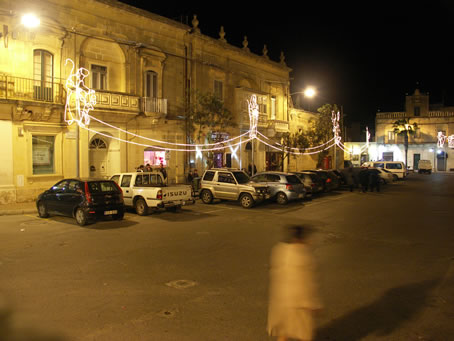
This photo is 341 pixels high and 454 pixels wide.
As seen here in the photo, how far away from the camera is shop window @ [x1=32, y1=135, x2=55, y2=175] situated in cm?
1964

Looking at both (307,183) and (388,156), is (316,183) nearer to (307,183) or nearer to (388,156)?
(307,183)

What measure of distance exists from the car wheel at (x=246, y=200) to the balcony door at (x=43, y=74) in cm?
1068

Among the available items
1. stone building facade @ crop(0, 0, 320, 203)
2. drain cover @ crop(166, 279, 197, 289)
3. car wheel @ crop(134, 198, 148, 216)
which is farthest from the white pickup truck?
drain cover @ crop(166, 279, 197, 289)

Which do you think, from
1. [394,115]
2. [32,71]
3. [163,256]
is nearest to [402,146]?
[394,115]

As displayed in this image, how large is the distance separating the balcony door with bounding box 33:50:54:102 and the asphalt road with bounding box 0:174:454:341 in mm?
7922

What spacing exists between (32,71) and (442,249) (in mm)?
18825

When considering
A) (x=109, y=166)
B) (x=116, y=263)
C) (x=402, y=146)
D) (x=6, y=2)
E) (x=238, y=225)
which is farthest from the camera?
(x=402, y=146)

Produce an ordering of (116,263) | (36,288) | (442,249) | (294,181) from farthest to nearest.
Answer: (294,181), (442,249), (116,263), (36,288)

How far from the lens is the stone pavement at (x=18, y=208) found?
1604 centimetres

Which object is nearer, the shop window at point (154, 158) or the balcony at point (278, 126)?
the shop window at point (154, 158)

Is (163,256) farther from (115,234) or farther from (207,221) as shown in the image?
(207,221)

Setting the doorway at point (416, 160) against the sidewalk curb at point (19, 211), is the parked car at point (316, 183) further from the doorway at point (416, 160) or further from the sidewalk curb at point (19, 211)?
the doorway at point (416, 160)

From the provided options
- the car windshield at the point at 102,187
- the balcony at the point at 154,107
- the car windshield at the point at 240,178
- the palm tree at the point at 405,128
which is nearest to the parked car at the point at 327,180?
the car windshield at the point at 240,178

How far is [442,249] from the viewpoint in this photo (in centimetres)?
977
